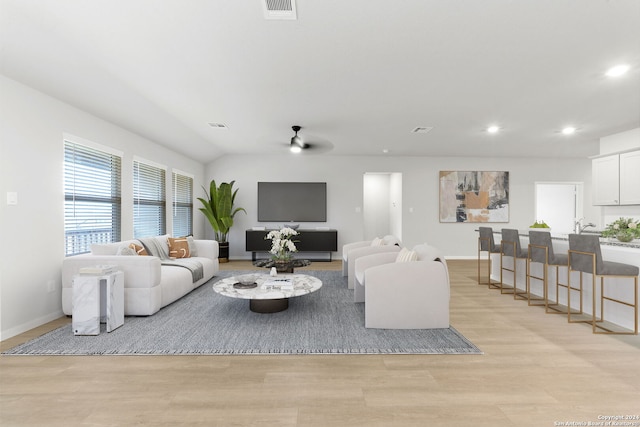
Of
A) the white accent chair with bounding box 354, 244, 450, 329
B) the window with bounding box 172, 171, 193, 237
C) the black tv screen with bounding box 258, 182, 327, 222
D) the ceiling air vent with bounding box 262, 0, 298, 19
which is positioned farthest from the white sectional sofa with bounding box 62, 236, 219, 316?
the black tv screen with bounding box 258, 182, 327, 222

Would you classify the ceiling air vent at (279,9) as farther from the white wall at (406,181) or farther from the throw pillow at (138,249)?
the white wall at (406,181)

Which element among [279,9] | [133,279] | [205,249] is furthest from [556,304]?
[205,249]

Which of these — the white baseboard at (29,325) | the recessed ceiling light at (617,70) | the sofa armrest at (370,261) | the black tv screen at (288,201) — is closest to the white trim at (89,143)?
the white baseboard at (29,325)

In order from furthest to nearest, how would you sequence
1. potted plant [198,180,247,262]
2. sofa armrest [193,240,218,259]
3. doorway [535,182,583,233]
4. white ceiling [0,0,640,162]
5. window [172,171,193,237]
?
doorway [535,182,583,233], potted plant [198,180,247,262], window [172,171,193,237], sofa armrest [193,240,218,259], white ceiling [0,0,640,162]

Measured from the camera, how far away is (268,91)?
3.56m

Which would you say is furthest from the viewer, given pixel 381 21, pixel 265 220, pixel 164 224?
pixel 265 220

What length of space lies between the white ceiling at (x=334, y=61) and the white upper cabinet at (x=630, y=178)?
70cm

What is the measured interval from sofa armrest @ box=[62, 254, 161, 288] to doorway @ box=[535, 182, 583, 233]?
28.1ft

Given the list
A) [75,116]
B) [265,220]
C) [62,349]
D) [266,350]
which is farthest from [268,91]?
[265,220]

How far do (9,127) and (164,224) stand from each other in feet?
10.3

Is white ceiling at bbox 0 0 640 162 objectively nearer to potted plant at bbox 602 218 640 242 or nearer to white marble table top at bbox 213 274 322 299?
potted plant at bbox 602 218 640 242

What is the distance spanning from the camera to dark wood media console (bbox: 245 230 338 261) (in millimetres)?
7020

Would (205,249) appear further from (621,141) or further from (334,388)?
(621,141)

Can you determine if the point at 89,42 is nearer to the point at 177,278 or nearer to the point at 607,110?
the point at 177,278
